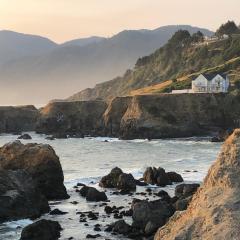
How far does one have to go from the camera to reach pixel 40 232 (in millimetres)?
30906

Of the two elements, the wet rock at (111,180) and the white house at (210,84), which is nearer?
the wet rock at (111,180)

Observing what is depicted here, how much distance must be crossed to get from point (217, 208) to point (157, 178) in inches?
1428

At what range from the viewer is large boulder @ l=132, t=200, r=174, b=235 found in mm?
31620

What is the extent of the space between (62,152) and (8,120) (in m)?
61.6

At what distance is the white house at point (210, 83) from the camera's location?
5084 inches

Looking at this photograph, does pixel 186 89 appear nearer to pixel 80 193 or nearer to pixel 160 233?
pixel 80 193

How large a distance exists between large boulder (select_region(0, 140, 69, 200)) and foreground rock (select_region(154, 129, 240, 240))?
28.8 m

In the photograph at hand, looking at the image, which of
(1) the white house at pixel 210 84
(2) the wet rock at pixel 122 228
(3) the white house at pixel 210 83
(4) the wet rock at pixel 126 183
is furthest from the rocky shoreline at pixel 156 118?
(2) the wet rock at pixel 122 228

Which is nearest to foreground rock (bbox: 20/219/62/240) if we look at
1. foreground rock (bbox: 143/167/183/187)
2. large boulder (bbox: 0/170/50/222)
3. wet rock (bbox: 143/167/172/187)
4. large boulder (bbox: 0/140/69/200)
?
large boulder (bbox: 0/170/50/222)

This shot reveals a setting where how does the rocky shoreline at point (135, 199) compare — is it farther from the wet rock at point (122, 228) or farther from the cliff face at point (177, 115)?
the cliff face at point (177, 115)

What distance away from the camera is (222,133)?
335 ft

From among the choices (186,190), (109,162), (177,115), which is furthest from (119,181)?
(177,115)

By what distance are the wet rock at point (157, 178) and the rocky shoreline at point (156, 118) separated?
46092 mm

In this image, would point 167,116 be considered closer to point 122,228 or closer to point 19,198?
point 19,198
